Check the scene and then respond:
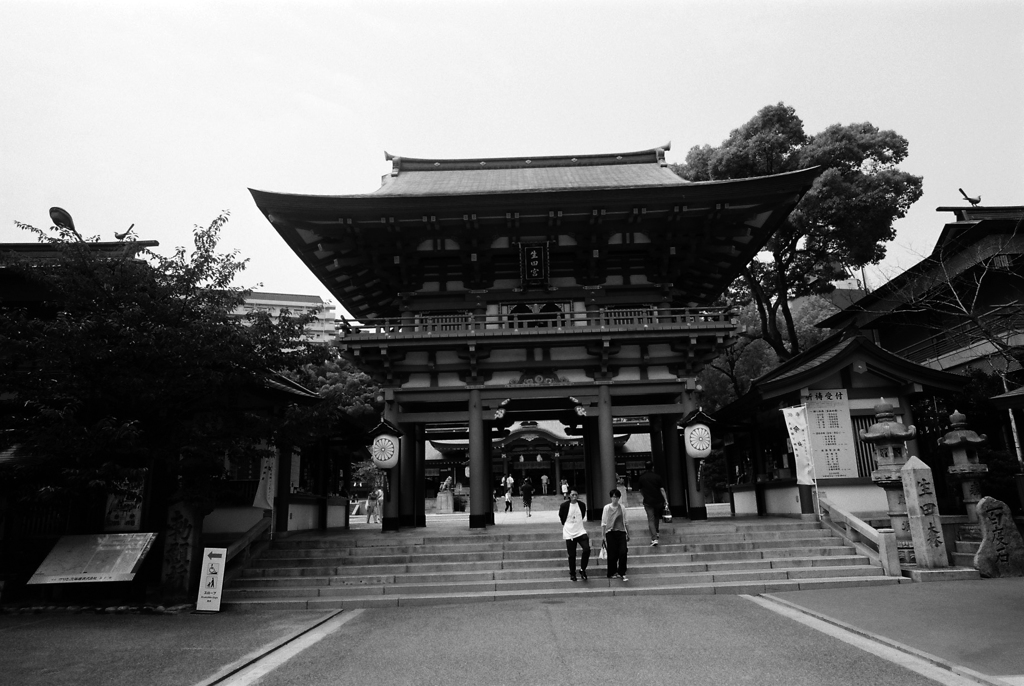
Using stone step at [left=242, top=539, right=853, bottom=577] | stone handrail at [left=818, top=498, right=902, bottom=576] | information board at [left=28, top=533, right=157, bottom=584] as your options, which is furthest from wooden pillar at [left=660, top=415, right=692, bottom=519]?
information board at [left=28, top=533, right=157, bottom=584]

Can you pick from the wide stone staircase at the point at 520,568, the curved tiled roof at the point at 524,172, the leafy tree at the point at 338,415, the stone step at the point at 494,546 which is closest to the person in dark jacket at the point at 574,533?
the wide stone staircase at the point at 520,568

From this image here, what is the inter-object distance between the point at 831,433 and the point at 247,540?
14.0m

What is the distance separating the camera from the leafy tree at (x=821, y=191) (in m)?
24.0

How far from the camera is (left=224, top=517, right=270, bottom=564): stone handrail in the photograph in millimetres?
12164

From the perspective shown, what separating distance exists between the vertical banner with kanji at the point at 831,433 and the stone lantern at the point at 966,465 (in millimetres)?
2841

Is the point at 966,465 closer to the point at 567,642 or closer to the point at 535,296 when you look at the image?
the point at 567,642

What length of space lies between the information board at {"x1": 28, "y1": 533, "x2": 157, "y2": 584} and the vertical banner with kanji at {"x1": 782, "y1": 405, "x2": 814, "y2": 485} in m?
13.9

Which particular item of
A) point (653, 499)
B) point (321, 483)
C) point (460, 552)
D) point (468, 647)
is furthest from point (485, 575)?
point (321, 483)

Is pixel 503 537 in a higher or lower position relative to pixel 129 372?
lower

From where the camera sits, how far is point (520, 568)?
12.2 metres

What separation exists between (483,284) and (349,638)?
37.4ft

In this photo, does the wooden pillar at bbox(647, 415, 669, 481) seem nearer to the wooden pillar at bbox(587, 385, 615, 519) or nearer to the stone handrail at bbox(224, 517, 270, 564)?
the wooden pillar at bbox(587, 385, 615, 519)

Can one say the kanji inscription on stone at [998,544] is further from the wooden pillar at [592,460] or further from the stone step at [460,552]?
the wooden pillar at [592,460]

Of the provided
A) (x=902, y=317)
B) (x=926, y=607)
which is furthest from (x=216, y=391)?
(x=902, y=317)
